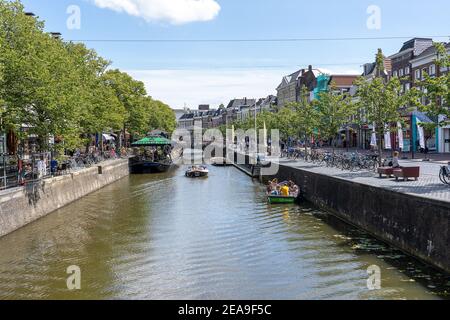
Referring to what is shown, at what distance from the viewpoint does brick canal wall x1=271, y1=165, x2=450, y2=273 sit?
16531 millimetres

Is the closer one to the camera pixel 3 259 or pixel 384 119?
pixel 3 259

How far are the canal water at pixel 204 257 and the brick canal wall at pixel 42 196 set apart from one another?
2.40ft

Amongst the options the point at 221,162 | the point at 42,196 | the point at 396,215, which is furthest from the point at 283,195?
the point at 221,162

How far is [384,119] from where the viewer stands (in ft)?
108

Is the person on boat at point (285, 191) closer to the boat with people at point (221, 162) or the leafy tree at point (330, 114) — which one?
the leafy tree at point (330, 114)

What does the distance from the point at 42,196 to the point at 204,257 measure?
13.5m

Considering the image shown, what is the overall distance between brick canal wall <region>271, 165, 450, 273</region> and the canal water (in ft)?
1.82

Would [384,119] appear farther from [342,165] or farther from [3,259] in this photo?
[3,259]

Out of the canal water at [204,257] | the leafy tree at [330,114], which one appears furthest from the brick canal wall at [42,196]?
the leafy tree at [330,114]

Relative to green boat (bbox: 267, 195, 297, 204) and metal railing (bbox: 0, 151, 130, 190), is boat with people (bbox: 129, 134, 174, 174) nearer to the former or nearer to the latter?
metal railing (bbox: 0, 151, 130, 190)

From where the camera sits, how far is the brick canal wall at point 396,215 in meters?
16.5

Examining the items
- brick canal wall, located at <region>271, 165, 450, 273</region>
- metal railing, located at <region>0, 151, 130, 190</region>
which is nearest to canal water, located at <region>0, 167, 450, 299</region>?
brick canal wall, located at <region>271, 165, 450, 273</region>
